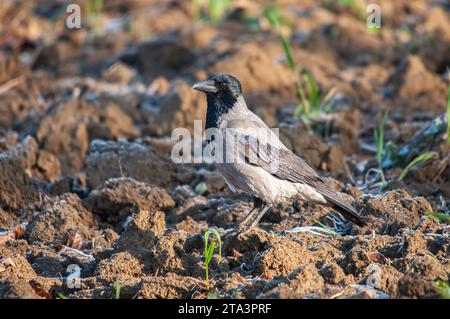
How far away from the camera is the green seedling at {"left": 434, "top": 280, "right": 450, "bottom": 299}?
433 centimetres

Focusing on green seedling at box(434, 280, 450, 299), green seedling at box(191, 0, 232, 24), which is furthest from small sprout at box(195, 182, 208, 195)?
green seedling at box(191, 0, 232, 24)

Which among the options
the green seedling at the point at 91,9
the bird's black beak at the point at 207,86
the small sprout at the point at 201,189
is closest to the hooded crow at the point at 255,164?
the bird's black beak at the point at 207,86

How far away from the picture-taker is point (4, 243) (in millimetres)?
5730

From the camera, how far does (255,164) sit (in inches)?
241

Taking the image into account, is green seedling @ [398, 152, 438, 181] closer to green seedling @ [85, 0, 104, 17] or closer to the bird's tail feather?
the bird's tail feather

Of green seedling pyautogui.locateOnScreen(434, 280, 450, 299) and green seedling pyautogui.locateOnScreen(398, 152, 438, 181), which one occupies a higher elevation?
green seedling pyautogui.locateOnScreen(434, 280, 450, 299)

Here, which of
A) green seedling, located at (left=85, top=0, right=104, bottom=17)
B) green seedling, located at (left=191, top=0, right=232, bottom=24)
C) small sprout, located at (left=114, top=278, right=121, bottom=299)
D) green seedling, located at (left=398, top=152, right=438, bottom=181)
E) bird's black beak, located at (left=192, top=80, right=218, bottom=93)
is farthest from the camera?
green seedling, located at (left=85, top=0, right=104, bottom=17)

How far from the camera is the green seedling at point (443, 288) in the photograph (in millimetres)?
4328

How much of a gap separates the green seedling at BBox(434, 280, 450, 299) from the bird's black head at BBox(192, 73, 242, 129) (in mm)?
2553

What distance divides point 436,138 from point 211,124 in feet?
7.30

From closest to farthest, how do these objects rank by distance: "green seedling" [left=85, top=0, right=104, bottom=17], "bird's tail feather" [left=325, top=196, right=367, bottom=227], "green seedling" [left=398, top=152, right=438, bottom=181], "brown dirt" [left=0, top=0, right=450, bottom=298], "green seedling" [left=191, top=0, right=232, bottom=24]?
"brown dirt" [left=0, top=0, right=450, bottom=298]
"bird's tail feather" [left=325, top=196, right=367, bottom=227]
"green seedling" [left=398, top=152, right=438, bottom=181]
"green seedling" [left=191, top=0, right=232, bottom=24]
"green seedling" [left=85, top=0, right=104, bottom=17]

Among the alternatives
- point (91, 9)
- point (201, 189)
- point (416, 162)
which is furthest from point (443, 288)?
point (91, 9)
